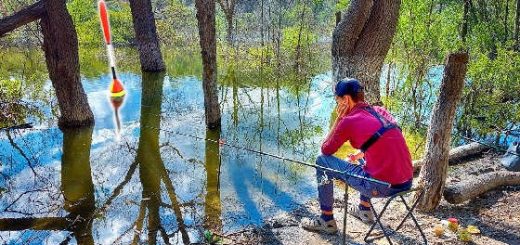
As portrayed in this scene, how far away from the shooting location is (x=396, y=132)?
165 inches

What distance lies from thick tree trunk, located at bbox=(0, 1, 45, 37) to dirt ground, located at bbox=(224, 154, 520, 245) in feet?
20.8

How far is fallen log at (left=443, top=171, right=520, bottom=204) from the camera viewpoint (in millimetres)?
5578

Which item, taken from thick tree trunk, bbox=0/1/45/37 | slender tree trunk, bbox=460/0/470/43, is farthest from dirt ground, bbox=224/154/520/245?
slender tree trunk, bbox=460/0/470/43

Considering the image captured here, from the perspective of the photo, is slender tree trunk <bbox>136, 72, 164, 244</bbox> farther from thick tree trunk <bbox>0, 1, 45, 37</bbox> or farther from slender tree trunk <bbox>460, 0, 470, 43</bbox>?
slender tree trunk <bbox>460, 0, 470, 43</bbox>

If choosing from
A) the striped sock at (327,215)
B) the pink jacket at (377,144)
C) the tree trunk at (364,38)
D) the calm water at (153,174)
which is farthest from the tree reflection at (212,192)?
the tree trunk at (364,38)

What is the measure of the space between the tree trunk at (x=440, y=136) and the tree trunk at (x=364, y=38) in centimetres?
380

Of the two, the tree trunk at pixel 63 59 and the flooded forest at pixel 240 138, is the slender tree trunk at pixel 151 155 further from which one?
the tree trunk at pixel 63 59

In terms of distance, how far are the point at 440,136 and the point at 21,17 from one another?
25.8ft

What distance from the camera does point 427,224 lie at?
17.3 feet

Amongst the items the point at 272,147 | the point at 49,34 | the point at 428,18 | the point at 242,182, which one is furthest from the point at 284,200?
the point at 428,18

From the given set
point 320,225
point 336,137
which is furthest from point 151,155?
point 336,137

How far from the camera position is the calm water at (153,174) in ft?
19.7

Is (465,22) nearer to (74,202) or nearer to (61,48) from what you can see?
(61,48)

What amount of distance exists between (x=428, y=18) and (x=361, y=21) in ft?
9.95
